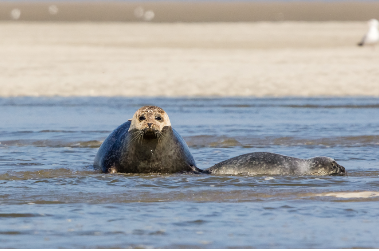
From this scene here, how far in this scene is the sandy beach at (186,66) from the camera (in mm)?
17781

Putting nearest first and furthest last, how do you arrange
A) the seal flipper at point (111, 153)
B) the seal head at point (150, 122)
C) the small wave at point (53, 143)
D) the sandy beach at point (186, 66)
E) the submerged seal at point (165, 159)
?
the seal head at point (150, 122), the submerged seal at point (165, 159), the seal flipper at point (111, 153), the small wave at point (53, 143), the sandy beach at point (186, 66)

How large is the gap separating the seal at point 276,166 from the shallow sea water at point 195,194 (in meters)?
0.21

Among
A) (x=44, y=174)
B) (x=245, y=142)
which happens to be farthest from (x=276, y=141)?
(x=44, y=174)

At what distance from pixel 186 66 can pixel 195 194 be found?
1372 centimetres

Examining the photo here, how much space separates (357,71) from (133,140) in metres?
12.6

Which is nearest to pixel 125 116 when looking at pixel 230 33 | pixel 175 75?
pixel 175 75

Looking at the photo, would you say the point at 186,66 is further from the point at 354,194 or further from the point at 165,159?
the point at 354,194

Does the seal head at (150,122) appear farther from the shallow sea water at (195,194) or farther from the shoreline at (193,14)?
the shoreline at (193,14)

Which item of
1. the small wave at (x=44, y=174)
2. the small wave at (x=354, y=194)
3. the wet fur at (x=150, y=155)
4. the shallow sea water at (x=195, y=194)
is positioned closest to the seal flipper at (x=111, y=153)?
the wet fur at (x=150, y=155)

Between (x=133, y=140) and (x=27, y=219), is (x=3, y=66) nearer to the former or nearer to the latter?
(x=133, y=140)

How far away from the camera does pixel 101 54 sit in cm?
2373

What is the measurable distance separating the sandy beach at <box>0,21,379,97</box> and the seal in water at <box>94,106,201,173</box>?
29.1 ft

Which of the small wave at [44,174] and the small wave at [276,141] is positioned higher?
the small wave at [276,141]

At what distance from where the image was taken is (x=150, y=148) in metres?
8.20
